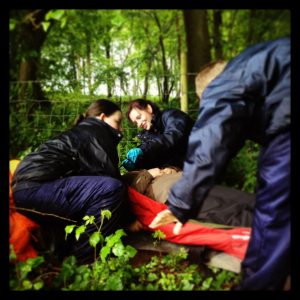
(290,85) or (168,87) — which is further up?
(168,87)

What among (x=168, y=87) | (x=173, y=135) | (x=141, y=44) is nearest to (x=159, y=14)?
(x=141, y=44)

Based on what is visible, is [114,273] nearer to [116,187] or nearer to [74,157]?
[116,187]

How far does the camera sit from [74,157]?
2.50 meters

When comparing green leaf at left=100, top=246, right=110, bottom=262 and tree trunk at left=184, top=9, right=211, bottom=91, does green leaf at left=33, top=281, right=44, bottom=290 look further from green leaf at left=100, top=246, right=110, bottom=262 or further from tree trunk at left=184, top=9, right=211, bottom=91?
tree trunk at left=184, top=9, right=211, bottom=91

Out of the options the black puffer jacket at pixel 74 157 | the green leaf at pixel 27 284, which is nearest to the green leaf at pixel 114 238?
the black puffer jacket at pixel 74 157

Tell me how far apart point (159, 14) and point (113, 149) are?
6.16m

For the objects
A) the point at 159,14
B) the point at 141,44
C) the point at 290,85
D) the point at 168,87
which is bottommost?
the point at 290,85

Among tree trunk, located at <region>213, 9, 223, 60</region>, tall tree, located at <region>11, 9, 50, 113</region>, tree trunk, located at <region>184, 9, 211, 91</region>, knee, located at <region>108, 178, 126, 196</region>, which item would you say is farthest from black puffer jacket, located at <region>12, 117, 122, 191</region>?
tree trunk, located at <region>213, 9, 223, 60</region>

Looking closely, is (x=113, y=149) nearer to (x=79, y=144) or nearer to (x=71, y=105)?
(x=79, y=144)

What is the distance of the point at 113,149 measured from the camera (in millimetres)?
2561

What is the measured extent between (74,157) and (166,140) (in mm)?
888

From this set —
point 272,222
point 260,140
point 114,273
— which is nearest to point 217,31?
point 260,140

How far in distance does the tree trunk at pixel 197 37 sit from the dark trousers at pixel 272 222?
9.39 ft

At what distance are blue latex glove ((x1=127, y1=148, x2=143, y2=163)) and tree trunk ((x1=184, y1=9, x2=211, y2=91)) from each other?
6.48 feet
